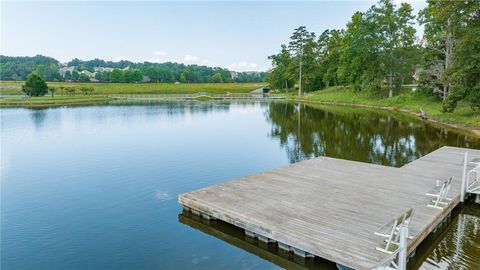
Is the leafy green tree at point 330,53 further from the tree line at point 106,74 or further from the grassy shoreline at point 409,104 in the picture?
the tree line at point 106,74

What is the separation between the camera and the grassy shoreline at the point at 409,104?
24156 millimetres

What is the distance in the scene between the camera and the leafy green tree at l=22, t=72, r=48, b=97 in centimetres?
5150

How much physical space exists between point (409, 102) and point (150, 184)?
108 feet

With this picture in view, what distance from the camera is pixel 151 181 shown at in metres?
11.8

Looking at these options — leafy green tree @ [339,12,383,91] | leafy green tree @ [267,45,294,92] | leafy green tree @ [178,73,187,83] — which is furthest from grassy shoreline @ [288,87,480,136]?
leafy green tree @ [178,73,187,83]

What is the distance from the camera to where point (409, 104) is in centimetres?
3572

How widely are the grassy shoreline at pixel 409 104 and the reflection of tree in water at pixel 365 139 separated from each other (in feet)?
5.87

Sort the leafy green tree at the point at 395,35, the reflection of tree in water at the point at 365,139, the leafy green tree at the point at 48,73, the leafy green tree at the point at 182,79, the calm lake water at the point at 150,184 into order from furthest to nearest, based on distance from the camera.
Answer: the leafy green tree at the point at 182,79
the leafy green tree at the point at 48,73
the leafy green tree at the point at 395,35
the reflection of tree in water at the point at 365,139
the calm lake water at the point at 150,184

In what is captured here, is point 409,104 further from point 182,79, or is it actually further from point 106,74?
point 106,74

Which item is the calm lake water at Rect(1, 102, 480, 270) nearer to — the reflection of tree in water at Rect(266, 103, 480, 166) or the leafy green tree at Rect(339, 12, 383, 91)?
the reflection of tree in water at Rect(266, 103, 480, 166)

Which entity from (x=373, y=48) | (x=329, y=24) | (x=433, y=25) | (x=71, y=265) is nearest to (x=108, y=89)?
(x=329, y=24)

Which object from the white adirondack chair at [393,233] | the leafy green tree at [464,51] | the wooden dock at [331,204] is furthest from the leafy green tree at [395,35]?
the white adirondack chair at [393,233]

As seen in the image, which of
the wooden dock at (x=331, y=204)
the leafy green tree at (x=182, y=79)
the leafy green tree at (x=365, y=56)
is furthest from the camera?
the leafy green tree at (x=182, y=79)

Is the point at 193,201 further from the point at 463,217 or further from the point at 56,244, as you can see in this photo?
the point at 463,217
